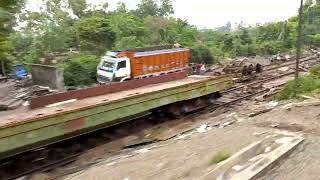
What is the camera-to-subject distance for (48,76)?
53.5 feet

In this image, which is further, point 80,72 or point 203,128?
point 80,72

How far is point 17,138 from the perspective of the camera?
8625 mm

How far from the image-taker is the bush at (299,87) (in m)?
14.5

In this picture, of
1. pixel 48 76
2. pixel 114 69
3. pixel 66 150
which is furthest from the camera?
pixel 114 69

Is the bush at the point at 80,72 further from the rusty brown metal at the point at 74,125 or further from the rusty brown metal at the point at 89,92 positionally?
the rusty brown metal at the point at 74,125

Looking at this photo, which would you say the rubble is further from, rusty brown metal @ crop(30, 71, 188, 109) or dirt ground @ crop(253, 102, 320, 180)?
rusty brown metal @ crop(30, 71, 188, 109)

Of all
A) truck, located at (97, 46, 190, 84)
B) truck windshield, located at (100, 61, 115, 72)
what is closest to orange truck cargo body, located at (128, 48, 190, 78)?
truck, located at (97, 46, 190, 84)

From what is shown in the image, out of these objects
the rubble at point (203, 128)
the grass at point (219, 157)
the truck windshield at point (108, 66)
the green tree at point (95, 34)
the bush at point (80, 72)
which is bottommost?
the rubble at point (203, 128)

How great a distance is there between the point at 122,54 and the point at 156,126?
6.87 m

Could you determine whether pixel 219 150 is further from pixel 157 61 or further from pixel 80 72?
pixel 80 72

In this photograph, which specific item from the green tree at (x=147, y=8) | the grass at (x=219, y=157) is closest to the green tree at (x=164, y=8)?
the green tree at (x=147, y=8)

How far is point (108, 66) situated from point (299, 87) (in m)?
9.14

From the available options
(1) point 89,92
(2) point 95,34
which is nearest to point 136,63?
(1) point 89,92

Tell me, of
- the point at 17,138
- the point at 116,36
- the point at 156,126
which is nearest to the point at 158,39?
the point at 116,36
